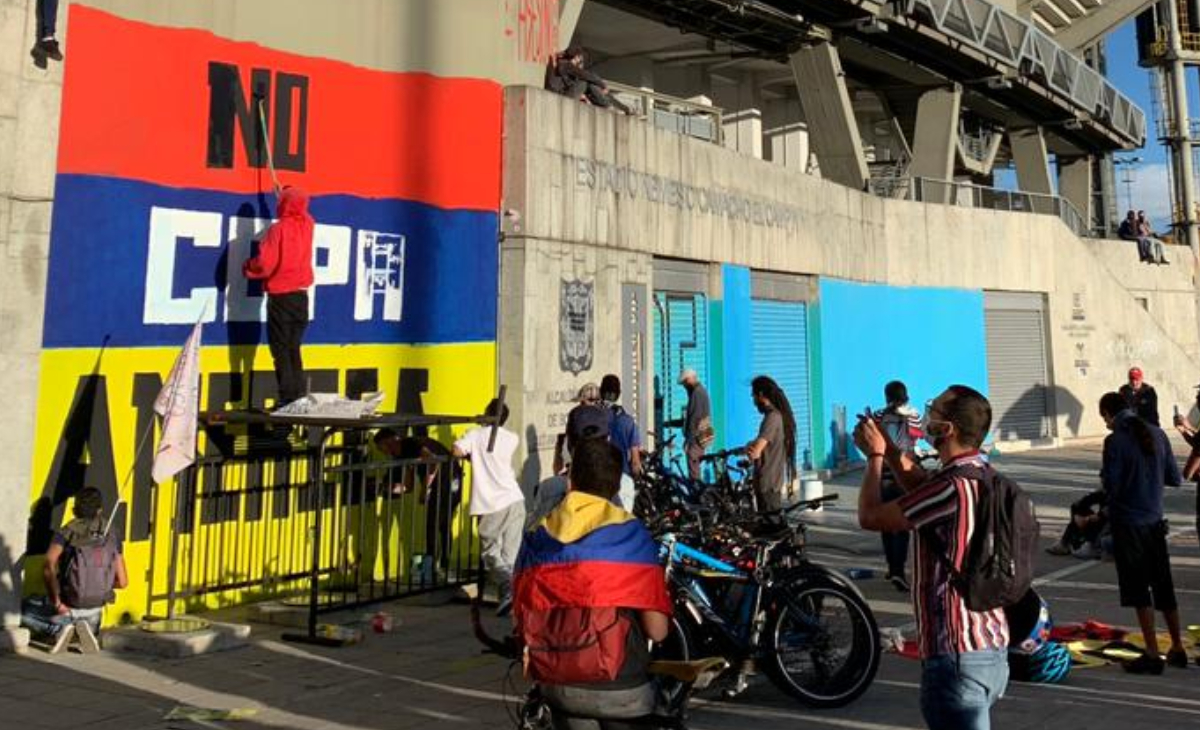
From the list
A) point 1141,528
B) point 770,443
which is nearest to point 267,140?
point 770,443

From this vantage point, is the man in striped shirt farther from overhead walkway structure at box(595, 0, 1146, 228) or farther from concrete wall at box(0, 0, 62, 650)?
overhead walkway structure at box(595, 0, 1146, 228)

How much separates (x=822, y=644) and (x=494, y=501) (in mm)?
3433

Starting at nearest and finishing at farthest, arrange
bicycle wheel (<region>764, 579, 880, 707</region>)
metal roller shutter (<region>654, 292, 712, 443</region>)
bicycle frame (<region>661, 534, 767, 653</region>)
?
1. bicycle frame (<region>661, 534, 767, 653</region>)
2. bicycle wheel (<region>764, 579, 880, 707</region>)
3. metal roller shutter (<region>654, 292, 712, 443</region>)


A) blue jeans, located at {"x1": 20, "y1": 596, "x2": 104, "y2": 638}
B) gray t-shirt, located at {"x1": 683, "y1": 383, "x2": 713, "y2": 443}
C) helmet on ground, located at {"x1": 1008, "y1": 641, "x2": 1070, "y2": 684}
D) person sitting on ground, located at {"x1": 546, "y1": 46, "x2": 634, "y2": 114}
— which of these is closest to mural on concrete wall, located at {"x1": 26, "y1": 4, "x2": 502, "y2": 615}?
blue jeans, located at {"x1": 20, "y1": 596, "x2": 104, "y2": 638}

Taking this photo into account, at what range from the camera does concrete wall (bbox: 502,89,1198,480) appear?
12086 mm

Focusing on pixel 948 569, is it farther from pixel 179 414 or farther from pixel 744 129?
pixel 744 129

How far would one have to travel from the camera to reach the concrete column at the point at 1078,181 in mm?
38562

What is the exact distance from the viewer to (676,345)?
1509cm

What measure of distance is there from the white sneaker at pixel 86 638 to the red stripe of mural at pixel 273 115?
349 cm

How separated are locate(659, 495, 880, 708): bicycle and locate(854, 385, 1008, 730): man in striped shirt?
8.08 ft

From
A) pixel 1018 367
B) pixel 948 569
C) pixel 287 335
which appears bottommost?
pixel 948 569

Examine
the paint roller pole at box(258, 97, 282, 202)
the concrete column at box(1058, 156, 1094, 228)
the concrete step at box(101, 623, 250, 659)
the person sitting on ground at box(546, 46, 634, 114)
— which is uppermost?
the concrete column at box(1058, 156, 1094, 228)

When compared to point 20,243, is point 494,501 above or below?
below

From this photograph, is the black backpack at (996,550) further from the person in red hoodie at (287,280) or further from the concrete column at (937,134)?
the concrete column at (937,134)
